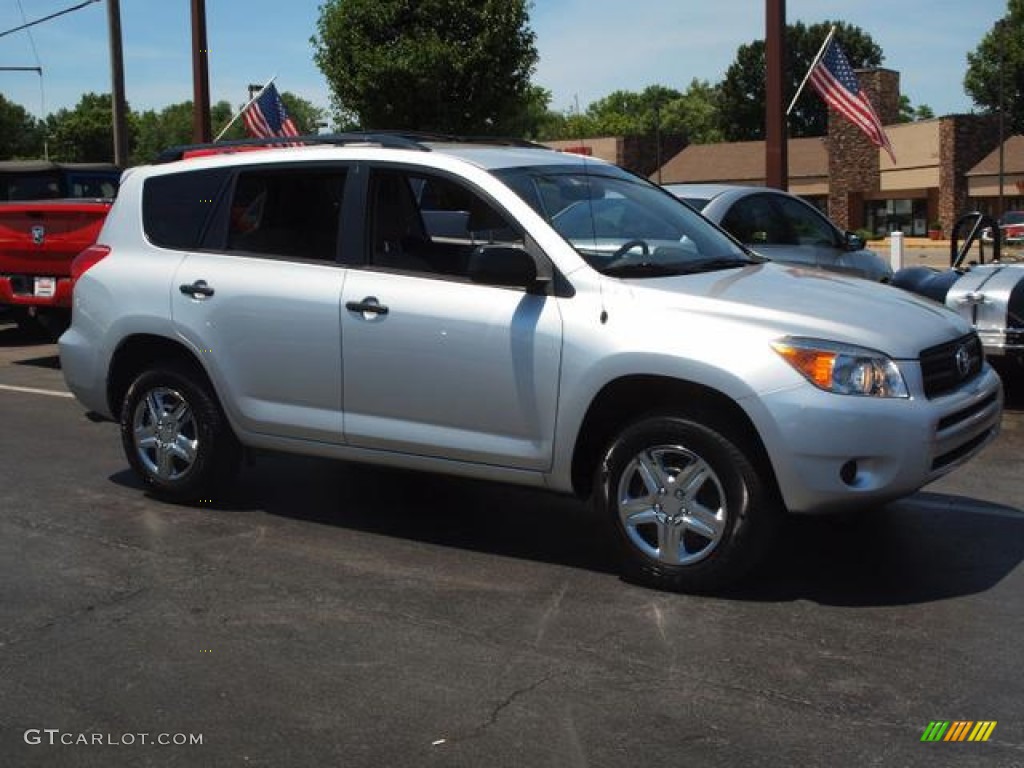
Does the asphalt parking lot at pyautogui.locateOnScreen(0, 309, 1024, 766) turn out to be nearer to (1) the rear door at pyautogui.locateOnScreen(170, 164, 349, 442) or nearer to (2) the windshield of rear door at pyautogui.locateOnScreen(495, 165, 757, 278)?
(1) the rear door at pyautogui.locateOnScreen(170, 164, 349, 442)

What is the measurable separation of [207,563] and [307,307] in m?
1.27

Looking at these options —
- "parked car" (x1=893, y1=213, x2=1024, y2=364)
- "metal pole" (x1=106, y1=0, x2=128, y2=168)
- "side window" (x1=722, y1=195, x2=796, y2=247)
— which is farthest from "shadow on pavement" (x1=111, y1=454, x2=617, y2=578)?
"metal pole" (x1=106, y1=0, x2=128, y2=168)

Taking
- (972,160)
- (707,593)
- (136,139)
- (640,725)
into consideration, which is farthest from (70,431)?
(136,139)

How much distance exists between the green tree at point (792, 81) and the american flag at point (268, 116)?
67.6 m

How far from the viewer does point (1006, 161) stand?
53.7 metres

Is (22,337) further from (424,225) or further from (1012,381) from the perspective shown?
(1012,381)

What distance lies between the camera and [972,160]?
54469 mm

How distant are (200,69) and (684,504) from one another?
1579 cm

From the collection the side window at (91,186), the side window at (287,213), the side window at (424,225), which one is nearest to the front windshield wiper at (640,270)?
the side window at (424,225)

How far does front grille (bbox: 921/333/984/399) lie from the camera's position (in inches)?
193

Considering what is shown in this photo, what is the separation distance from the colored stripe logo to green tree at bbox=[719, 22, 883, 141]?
273 feet

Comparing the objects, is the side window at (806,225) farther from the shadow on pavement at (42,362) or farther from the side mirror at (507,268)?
the shadow on pavement at (42,362)

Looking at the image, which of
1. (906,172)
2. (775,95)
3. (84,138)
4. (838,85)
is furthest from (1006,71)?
(84,138)

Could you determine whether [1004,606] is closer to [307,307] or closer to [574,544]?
[574,544]
